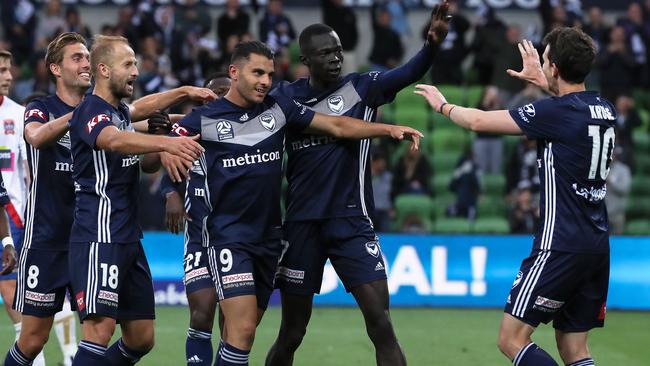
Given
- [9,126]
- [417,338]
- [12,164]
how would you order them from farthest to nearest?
[417,338] → [12,164] → [9,126]

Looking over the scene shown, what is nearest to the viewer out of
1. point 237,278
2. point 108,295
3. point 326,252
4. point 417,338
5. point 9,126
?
point 108,295

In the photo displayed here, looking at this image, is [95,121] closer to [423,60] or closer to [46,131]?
[46,131]

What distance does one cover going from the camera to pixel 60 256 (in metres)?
8.16

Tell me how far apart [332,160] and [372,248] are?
70cm

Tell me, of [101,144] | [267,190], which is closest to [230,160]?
[267,190]

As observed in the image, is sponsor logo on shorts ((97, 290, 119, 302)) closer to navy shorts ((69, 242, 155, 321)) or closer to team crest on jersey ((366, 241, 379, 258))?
navy shorts ((69, 242, 155, 321))

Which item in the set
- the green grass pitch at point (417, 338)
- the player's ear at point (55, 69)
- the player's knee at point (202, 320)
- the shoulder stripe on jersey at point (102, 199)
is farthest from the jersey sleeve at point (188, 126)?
the green grass pitch at point (417, 338)

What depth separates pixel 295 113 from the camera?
812 cm

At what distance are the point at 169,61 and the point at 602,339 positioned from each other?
30.6ft

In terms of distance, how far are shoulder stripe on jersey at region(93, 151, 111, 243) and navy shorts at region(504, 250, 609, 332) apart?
105 inches

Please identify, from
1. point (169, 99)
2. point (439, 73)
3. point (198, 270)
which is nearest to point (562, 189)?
point (198, 270)

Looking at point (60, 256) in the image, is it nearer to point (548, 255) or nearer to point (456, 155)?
point (548, 255)

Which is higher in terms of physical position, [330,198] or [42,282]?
[330,198]

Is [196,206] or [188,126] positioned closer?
[188,126]
